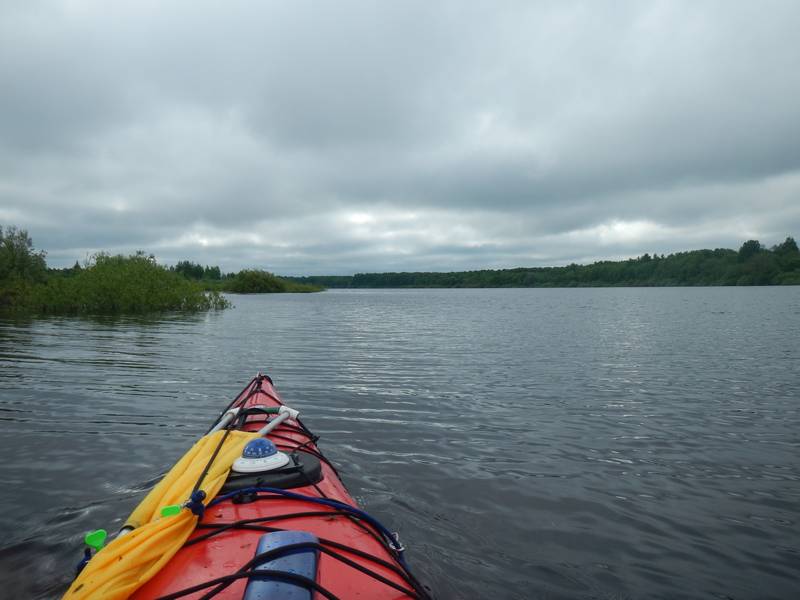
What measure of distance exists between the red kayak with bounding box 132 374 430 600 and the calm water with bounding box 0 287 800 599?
1515 mm

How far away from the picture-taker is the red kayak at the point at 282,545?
2430mm

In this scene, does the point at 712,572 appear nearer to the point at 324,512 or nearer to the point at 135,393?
the point at 324,512

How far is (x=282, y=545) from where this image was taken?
8.58 ft

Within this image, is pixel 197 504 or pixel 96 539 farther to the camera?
pixel 197 504

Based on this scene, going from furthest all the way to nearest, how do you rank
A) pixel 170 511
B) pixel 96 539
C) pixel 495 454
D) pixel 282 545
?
pixel 495 454 < pixel 170 511 < pixel 96 539 < pixel 282 545

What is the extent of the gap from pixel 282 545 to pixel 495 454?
16.8 ft

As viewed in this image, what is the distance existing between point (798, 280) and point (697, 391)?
120440 mm

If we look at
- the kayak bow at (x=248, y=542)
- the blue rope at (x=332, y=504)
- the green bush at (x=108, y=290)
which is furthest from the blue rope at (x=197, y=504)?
the green bush at (x=108, y=290)

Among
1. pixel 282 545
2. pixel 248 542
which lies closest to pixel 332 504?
pixel 248 542

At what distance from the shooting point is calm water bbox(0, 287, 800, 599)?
4.46 metres

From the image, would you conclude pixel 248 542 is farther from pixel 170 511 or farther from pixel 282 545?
pixel 170 511

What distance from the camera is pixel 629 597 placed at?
4.04 m

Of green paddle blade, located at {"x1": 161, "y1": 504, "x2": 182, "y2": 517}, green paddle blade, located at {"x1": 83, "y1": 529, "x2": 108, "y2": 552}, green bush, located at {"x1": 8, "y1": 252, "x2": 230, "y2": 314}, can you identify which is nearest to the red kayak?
green paddle blade, located at {"x1": 161, "y1": 504, "x2": 182, "y2": 517}

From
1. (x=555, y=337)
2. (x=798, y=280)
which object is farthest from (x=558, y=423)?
(x=798, y=280)
